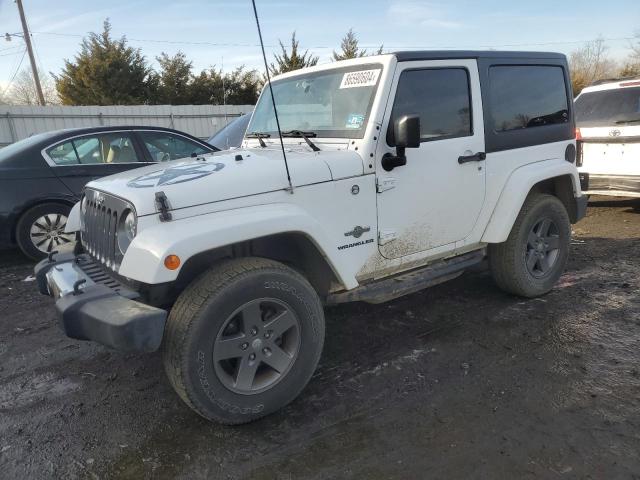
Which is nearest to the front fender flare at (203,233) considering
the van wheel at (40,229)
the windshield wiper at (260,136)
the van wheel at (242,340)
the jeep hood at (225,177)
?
the jeep hood at (225,177)

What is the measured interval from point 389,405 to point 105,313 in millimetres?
1663

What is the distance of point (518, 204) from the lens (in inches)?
155

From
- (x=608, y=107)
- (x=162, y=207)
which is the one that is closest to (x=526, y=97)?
(x=162, y=207)

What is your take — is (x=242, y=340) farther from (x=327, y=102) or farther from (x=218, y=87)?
(x=218, y=87)

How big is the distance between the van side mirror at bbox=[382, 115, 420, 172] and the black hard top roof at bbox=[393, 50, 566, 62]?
57 centimetres

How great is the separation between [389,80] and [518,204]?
1.54m

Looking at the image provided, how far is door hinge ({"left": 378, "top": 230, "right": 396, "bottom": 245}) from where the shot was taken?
327 centimetres

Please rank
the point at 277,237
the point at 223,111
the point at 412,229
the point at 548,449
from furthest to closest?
the point at 223,111
the point at 412,229
the point at 277,237
the point at 548,449

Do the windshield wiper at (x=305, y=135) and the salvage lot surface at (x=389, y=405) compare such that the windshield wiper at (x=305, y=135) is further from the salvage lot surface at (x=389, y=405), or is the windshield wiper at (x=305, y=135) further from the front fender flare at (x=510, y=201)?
the front fender flare at (x=510, y=201)

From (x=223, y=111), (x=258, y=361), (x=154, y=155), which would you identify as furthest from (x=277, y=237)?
(x=223, y=111)

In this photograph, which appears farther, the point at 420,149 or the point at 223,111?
the point at 223,111

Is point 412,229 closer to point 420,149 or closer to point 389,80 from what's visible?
point 420,149

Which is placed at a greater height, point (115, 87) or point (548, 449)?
point (115, 87)

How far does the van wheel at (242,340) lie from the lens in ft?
8.11
